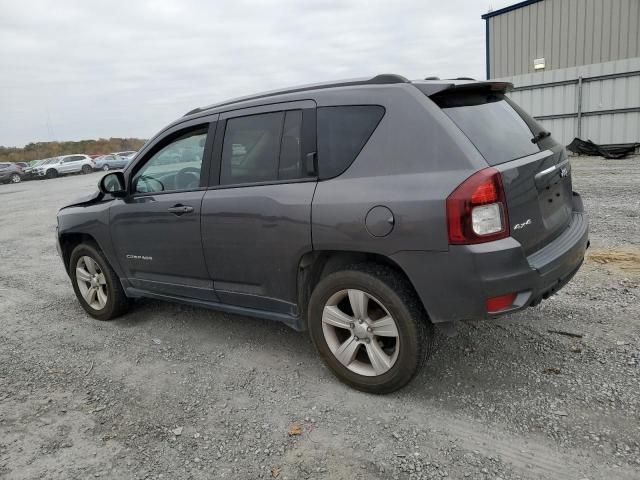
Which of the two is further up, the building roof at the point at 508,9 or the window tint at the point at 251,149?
the building roof at the point at 508,9

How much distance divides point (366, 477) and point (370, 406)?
620 millimetres

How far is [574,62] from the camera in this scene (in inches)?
702

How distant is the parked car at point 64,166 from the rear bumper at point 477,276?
38.8 meters

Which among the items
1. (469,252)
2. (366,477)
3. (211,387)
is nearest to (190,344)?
(211,387)

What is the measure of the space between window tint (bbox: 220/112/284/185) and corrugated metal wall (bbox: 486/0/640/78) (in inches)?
697

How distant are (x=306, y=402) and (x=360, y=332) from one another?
0.56m

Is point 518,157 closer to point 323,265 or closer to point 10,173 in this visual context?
point 323,265

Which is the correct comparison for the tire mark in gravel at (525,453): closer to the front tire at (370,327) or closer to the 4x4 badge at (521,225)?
the front tire at (370,327)

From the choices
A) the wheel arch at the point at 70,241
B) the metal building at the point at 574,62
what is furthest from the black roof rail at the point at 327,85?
the metal building at the point at 574,62

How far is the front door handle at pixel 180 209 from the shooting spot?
3.77m

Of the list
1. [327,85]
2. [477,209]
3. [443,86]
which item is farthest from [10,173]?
[477,209]

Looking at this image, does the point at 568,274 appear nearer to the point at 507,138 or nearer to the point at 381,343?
the point at 507,138

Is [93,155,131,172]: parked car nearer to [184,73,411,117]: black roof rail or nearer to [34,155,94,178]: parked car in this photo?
[34,155,94,178]: parked car

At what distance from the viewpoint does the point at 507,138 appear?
9.89ft
